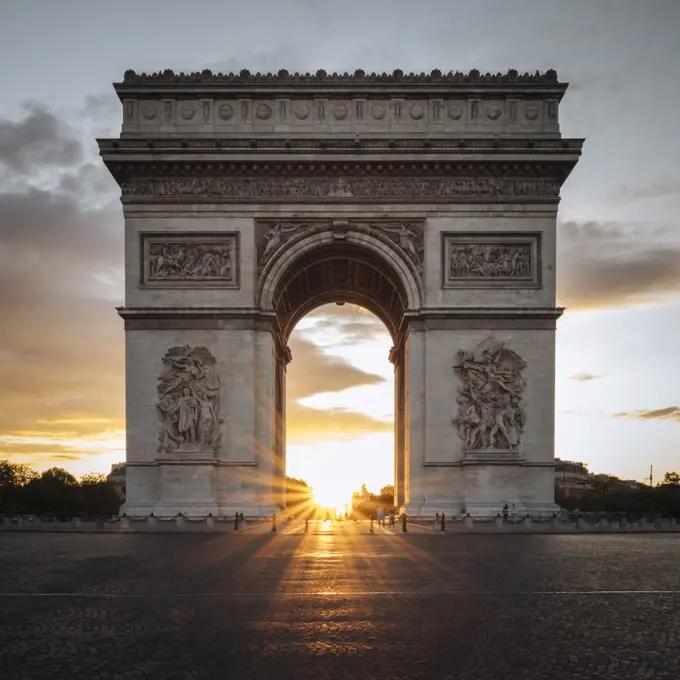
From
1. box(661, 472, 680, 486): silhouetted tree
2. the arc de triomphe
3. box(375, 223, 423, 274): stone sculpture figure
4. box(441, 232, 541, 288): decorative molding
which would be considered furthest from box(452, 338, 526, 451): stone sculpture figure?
box(661, 472, 680, 486): silhouetted tree

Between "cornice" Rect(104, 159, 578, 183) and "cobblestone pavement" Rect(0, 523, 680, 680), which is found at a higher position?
"cornice" Rect(104, 159, 578, 183)

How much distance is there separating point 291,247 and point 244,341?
388 centimetres

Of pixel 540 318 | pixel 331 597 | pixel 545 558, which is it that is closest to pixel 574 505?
pixel 540 318

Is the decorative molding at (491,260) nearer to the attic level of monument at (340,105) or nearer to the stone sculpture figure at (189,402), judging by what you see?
the attic level of monument at (340,105)

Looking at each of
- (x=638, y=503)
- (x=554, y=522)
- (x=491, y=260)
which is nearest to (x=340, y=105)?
(x=491, y=260)

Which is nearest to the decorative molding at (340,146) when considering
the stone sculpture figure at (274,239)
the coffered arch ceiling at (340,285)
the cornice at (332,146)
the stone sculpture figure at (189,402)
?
the cornice at (332,146)

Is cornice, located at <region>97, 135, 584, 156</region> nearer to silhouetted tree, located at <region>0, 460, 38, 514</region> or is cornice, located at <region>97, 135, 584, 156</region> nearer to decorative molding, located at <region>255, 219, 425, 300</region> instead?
decorative molding, located at <region>255, 219, 425, 300</region>

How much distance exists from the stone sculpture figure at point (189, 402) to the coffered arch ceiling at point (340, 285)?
3680 millimetres

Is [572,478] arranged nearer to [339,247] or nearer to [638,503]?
[638,503]

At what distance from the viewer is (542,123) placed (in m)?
31.3

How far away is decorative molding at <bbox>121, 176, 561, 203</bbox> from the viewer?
102 feet

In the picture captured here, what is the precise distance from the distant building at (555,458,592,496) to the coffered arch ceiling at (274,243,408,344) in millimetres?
88686

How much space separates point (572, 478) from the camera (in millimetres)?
141000

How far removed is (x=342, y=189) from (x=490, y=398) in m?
9.36
